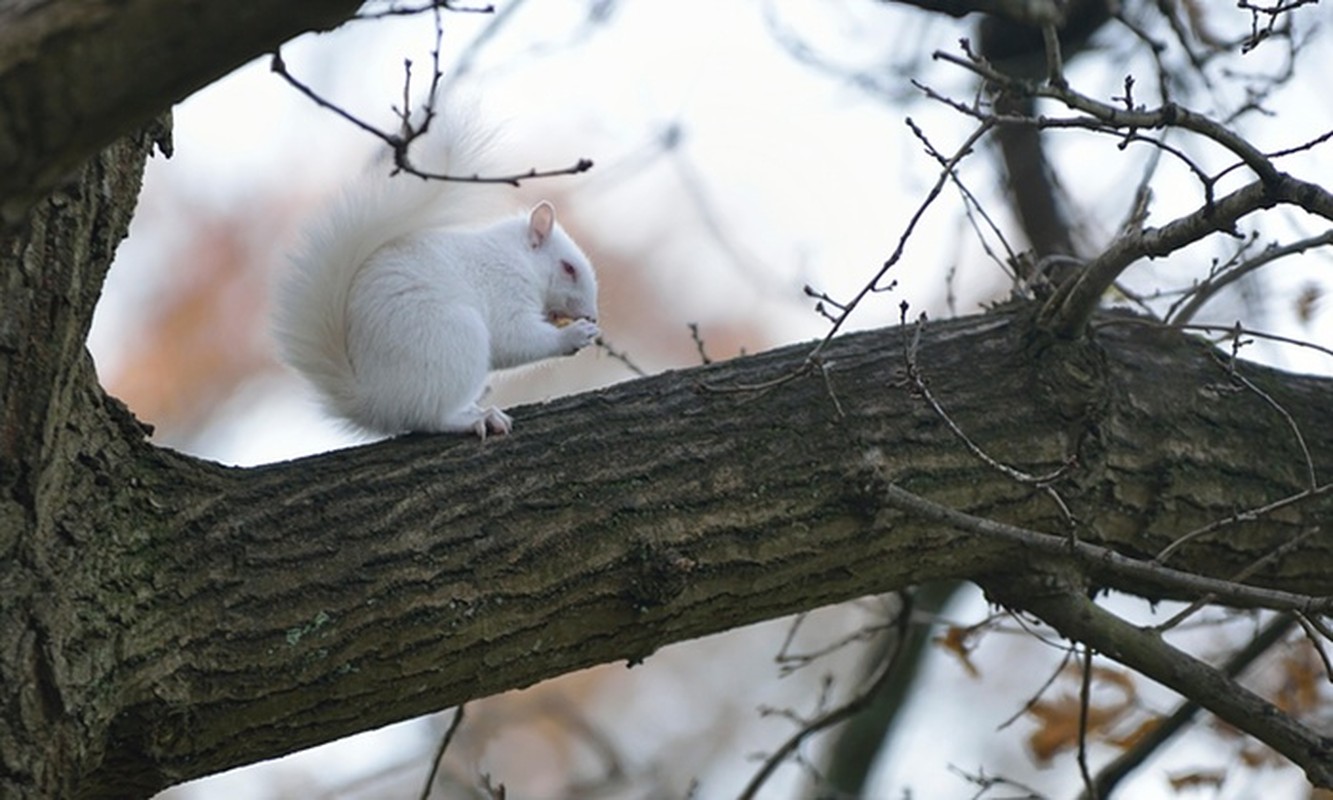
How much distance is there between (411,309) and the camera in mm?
3199

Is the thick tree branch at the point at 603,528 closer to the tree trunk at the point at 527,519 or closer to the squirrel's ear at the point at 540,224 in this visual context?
the tree trunk at the point at 527,519

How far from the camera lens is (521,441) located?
2.81m

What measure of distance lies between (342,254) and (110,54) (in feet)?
6.07

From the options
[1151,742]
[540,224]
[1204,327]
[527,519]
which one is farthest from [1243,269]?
[540,224]

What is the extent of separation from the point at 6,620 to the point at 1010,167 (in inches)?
144

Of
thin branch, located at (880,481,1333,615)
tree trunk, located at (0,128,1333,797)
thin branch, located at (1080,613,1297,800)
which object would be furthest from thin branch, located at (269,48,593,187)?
thin branch, located at (1080,613,1297,800)

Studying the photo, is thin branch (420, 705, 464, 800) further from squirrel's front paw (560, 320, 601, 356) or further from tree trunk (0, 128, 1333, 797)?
squirrel's front paw (560, 320, 601, 356)

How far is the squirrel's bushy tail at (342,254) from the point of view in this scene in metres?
3.30

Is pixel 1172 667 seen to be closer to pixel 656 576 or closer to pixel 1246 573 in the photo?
pixel 1246 573

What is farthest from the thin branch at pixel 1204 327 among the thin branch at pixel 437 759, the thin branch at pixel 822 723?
the thin branch at pixel 437 759

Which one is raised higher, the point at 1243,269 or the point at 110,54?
the point at 1243,269

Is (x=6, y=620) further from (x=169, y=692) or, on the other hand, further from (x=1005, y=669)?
(x=1005, y=669)

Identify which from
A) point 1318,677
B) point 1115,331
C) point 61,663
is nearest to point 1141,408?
point 1115,331

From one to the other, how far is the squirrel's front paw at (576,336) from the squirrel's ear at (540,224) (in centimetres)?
42
